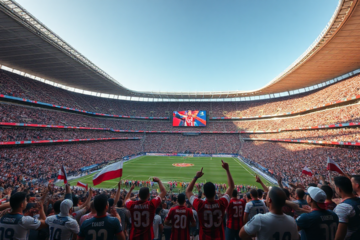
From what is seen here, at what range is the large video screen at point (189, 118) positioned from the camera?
60.9m

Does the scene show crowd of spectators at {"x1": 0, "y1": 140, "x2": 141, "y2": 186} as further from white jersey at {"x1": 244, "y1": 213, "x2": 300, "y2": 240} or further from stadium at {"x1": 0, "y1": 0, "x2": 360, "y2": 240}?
white jersey at {"x1": 244, "y1": 213, "x2": 300, "y2": 240}

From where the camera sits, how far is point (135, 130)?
58688 mm

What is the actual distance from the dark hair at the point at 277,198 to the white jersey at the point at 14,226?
15.0 feet

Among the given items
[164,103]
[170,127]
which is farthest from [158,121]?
[164,103]

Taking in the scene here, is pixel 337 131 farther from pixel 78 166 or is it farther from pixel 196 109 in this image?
pixel 78 166

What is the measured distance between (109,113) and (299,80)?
56237 millimetres

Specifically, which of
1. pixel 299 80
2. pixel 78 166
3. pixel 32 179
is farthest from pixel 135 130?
pixel 299 80

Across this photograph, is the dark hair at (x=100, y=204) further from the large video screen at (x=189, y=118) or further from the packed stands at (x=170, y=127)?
the large video screen at (x=189, y=118)

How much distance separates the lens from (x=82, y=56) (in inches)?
1214

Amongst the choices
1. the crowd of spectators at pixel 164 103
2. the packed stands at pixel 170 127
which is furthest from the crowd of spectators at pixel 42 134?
the crowd of spectators at pixel 164 103

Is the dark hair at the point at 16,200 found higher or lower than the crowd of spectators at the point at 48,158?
higher

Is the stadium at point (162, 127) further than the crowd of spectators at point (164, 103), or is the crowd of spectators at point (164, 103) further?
A: the crowd of spectators at point (164, 103)

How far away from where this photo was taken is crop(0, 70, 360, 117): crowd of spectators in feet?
107

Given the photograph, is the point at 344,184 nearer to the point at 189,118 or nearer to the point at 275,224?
the point at 275,224
